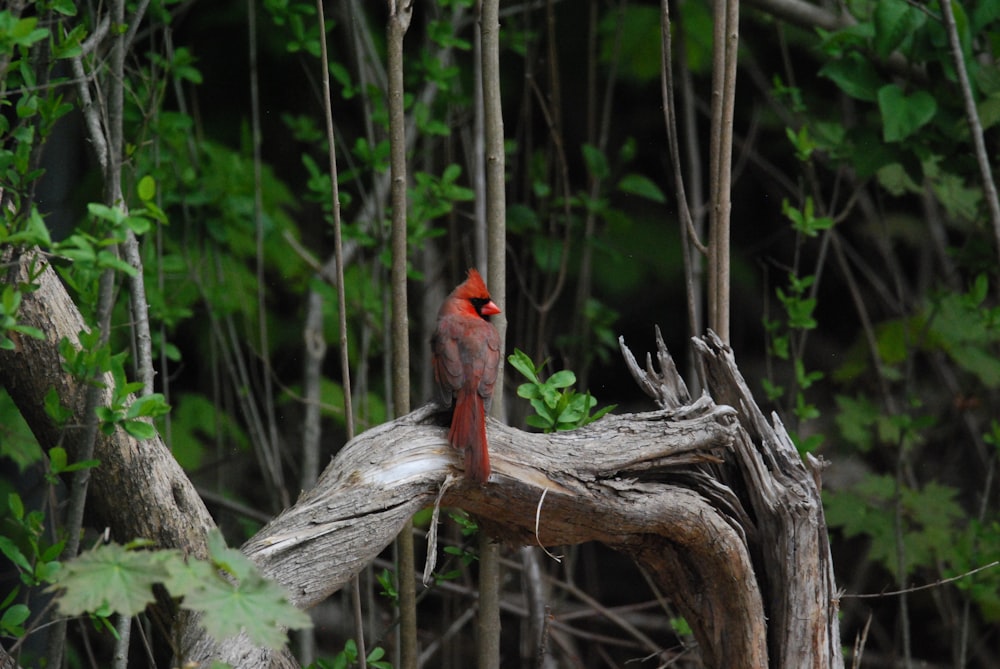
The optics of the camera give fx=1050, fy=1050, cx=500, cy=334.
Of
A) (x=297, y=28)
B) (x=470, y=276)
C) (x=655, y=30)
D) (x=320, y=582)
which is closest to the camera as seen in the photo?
(x=320, y=582)

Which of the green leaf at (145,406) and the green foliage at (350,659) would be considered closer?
the green leaf at (145,406)

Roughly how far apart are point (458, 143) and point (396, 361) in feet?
8.41

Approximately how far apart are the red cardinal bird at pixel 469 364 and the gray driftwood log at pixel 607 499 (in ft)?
0.20

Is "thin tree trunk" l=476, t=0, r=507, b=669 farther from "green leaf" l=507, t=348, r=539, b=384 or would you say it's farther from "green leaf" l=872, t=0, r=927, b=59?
"green leaf" l=872, t=0, r=927, b=59

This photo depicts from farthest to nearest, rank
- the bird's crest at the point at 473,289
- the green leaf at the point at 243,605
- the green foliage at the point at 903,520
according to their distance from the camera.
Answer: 1. the green foliage at the point at 903,520
2. the bird's crest at the point at 473,289
3. the green leaf at the point at 243,605

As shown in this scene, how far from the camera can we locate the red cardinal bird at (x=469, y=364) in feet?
6.65

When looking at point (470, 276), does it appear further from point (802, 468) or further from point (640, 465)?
point (802, 468)

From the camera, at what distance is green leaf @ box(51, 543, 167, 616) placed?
1.38 meters

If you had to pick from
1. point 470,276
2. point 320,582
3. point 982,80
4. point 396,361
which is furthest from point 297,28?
point 982,80

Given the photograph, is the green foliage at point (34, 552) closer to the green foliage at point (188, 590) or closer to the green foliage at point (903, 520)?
the green foliage at point (188, 590)

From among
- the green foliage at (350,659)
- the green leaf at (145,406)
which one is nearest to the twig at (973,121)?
the green foliage at (350,659)

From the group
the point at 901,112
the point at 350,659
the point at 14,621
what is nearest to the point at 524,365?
the point at 350,659

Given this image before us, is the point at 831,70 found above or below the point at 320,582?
above

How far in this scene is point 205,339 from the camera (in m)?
4.03
